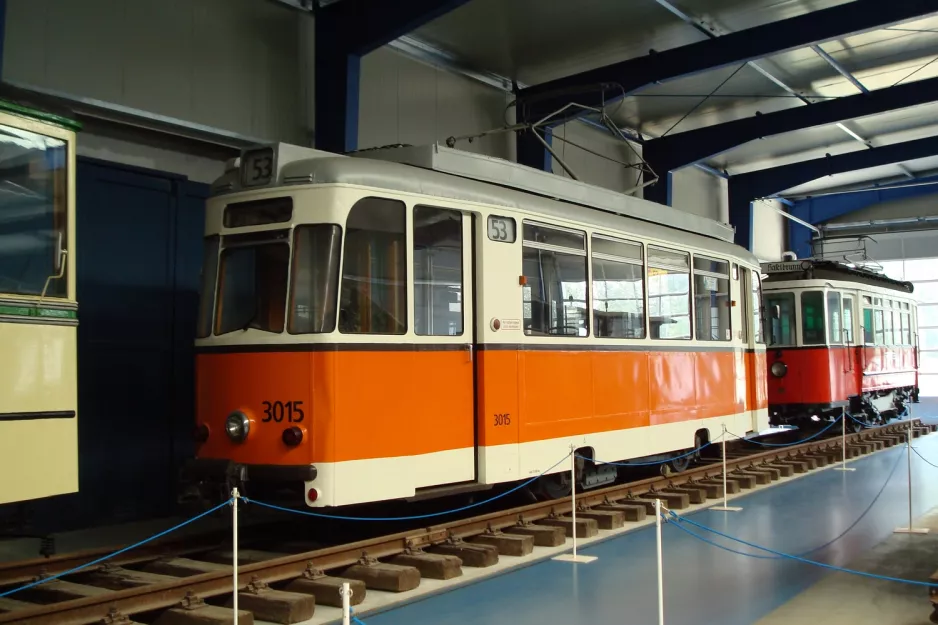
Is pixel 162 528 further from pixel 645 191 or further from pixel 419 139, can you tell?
pixel 645 191

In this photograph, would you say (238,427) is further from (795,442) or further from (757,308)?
(795,442)

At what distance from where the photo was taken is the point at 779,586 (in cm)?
668

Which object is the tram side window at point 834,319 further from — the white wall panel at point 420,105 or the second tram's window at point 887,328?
the white wall panel at point 420,105

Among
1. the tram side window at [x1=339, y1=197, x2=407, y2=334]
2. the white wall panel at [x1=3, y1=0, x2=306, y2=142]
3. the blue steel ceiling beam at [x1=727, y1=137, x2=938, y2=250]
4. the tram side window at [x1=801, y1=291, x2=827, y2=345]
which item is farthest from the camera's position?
the blue steel ceiling beam at [x1=727, y1=137, x2=938, y2=250]

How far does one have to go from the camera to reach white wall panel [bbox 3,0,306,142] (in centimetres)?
886

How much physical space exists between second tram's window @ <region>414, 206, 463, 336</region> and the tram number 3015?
115cm

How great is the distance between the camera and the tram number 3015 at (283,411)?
269 inches

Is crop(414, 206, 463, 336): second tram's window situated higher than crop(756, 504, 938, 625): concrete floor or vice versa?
crop(414, 206, 463, 336): second tram's window

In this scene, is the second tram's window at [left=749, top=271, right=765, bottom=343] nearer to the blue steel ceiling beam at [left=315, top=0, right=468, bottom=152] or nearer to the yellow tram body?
the blue steel ceiling beam at [left=315, top=0, right=468, bottom=152]

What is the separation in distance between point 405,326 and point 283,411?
1.15 metres

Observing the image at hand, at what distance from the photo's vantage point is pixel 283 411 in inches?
272

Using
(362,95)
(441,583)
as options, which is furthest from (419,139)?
(441,583)

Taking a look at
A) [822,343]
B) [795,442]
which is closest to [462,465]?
[795,442]

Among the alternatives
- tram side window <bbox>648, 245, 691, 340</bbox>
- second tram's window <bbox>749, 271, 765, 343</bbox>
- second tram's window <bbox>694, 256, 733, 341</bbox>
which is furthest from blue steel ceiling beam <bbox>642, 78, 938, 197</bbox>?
tram side window <bbox>648, 245, 691, 340</bbox>
